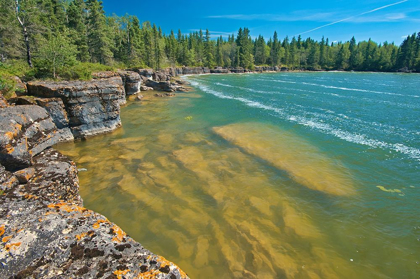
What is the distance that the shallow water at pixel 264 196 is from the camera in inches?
281

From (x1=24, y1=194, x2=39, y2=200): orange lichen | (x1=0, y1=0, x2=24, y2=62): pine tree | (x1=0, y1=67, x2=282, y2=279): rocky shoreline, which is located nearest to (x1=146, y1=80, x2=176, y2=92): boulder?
(x1=0, y1=0, x2=24, y2=62): pine tree

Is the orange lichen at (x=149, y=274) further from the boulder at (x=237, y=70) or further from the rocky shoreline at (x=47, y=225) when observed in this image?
the boulder at (x=237, y=70)

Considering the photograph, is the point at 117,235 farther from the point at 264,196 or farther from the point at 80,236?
the point at 264,196

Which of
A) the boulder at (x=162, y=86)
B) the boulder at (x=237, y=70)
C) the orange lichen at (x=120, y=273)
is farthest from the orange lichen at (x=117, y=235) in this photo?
the boulder at (x=237, y=70)

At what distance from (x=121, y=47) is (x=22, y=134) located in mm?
76365

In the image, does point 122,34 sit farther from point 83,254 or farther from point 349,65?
point 349,65

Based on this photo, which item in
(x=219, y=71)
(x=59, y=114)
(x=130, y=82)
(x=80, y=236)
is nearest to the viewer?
(x=80, y=236)

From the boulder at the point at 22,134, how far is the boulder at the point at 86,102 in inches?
174

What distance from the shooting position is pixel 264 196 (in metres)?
10.4

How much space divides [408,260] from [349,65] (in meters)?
196

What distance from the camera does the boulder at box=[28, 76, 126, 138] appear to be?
51.9 ft

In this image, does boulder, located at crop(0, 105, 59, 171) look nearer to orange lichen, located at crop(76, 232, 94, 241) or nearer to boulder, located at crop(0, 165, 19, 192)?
boulder, located at crop(0, 165, 19, 192)

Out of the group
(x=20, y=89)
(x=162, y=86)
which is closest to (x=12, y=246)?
(x=20, y=89)

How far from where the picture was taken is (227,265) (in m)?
6.77
